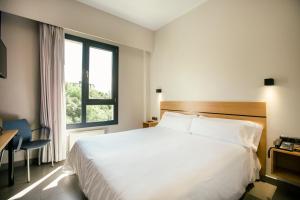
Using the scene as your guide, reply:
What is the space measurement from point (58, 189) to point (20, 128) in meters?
1.26

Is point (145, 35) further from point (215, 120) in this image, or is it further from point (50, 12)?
point (215, 120)

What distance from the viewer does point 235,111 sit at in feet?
7.91

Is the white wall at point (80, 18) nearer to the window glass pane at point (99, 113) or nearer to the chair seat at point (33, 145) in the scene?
the window glass pane at point (99, 113)

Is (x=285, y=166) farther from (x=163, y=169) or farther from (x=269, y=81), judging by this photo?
(x=163, y=169)

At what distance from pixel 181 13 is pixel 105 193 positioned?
349 cm

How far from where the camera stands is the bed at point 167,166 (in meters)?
1.09

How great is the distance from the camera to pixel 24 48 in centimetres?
265

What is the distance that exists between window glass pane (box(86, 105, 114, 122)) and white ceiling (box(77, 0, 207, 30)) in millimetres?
2096

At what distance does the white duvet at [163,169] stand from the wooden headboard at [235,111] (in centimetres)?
34

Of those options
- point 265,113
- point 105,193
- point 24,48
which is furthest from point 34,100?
point 265,113

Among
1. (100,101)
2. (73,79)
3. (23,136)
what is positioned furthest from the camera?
(100,101)

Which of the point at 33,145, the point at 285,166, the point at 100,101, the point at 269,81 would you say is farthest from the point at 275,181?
the point at 33,145

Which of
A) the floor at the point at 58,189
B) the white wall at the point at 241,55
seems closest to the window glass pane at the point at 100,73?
the white wall at the point at 241,55

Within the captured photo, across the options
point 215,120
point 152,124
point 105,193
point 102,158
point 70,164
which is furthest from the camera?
point 152,124
